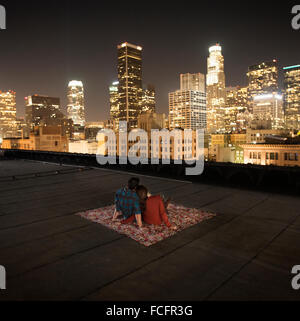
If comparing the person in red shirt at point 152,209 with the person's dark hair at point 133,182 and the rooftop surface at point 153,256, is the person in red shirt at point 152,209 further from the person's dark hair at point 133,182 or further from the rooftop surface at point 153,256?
the rooftop surface at point 153,256

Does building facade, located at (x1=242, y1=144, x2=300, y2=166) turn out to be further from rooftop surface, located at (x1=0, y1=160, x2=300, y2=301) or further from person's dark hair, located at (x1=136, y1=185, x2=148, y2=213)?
person's dark hair, located at (x1=136, y1=185, x2=148, y2=213)

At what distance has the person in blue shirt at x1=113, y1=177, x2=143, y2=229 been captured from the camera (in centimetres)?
528

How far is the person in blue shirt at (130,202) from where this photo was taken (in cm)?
528

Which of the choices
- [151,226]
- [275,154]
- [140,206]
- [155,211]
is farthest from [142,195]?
[275,154]

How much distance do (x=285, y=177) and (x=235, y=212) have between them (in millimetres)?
3212

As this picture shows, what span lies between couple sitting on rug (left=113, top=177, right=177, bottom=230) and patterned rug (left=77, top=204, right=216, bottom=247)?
136mm

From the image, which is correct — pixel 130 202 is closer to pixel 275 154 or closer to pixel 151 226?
pixel 151 226

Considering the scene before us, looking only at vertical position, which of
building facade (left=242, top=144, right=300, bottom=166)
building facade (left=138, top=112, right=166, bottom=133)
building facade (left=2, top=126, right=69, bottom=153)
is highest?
building facade (left=138, top=112, right=166, bottom=133)

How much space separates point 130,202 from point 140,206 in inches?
9.9

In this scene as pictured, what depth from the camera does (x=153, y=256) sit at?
4.12 meters

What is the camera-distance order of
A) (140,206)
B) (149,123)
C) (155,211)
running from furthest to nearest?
(149,123)
(140,206)
(155,211)

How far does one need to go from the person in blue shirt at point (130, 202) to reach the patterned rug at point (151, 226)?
9.6 inches

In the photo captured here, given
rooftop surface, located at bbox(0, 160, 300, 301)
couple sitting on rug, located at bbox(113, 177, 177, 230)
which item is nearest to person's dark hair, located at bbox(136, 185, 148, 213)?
couple sitting on rug, located at bbox(113, 177, 177, 230)
